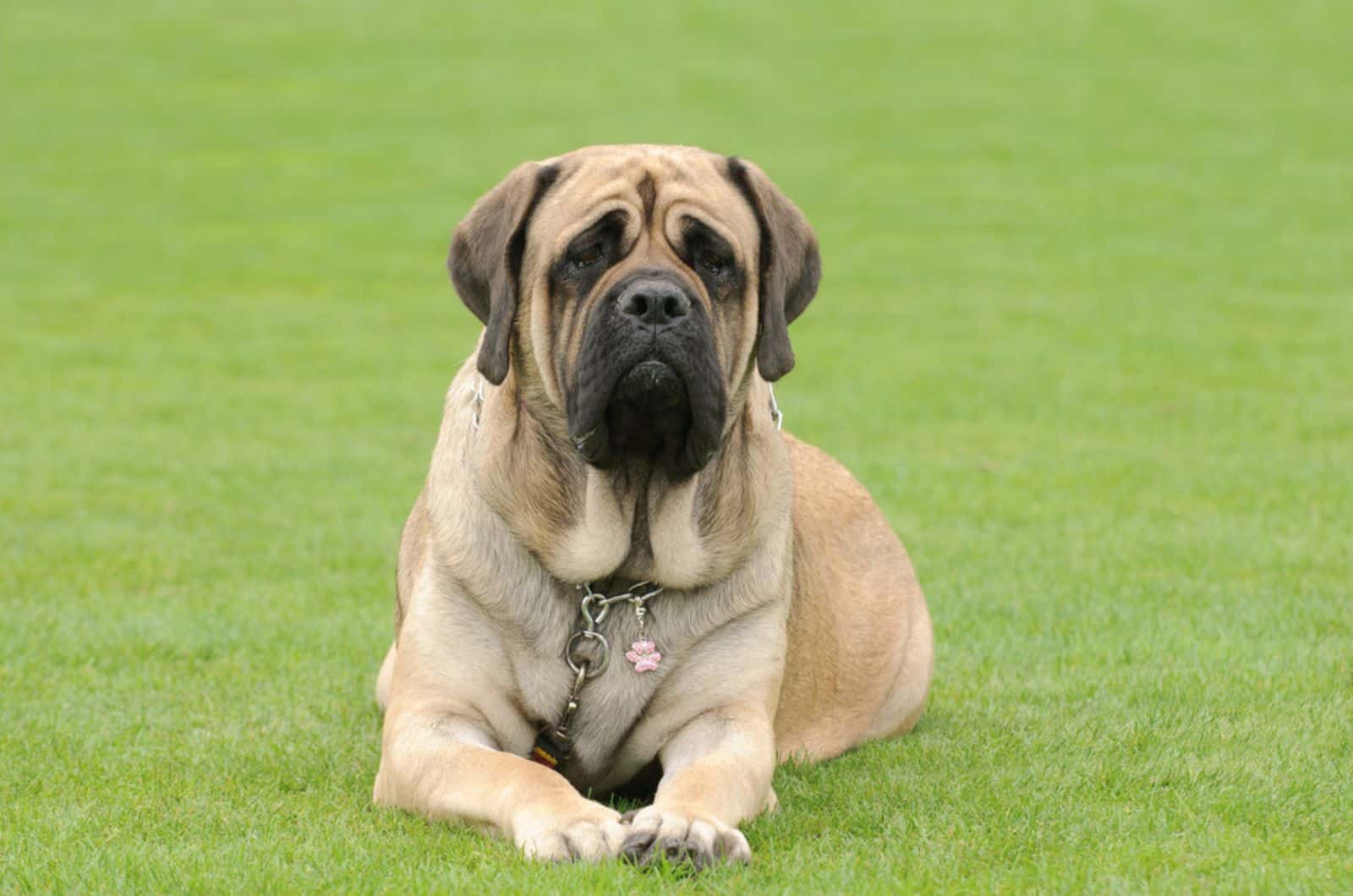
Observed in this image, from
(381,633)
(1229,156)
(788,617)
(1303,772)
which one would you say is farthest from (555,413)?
(1229,156)

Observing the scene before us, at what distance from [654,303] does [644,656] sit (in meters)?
1.07

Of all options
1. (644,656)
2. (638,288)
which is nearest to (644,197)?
(638,288)

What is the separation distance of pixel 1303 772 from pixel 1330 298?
1457 centimetres

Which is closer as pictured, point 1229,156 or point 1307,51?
point 1229,156

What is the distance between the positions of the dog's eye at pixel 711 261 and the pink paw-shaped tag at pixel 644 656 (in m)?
1.07

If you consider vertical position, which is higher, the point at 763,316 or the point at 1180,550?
the point at 763,316

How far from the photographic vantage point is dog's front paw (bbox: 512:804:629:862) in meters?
4.33

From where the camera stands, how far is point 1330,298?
18.8 metres

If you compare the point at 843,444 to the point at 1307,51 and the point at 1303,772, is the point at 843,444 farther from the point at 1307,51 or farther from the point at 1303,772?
the point at 1307,51

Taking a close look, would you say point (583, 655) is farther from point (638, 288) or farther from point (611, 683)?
point (638, 288)

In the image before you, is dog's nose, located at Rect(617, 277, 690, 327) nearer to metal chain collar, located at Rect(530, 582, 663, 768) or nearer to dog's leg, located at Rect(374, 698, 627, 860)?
metal chain collar, located at Rect(530, 582, 663, 768)

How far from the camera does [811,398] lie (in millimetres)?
14469

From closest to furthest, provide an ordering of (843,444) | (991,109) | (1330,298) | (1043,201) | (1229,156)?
1. (843,444)
2. (1330,298)
3. (1043,201)
4. (1229,156)
5. (991,109)

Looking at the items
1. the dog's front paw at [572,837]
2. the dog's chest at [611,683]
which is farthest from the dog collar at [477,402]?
the dog's front paw at [572,837]
